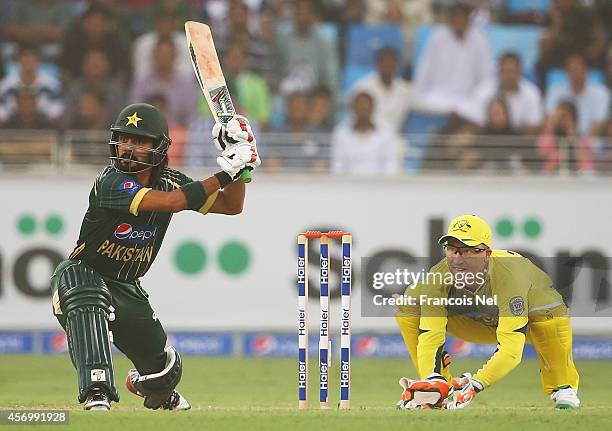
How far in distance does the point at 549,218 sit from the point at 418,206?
1.17m

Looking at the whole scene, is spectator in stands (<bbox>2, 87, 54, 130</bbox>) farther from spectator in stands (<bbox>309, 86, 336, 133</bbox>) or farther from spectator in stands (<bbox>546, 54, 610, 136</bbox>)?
spectator in stands (<bbox>546, 54, 610, 136</bbox>)

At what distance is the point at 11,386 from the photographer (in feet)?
30.2

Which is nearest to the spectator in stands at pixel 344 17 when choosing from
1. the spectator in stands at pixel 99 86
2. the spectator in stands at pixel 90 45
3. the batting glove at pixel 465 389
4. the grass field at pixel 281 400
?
the spectator in stands at pixel 90 45

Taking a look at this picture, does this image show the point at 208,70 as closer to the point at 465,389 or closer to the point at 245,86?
the point at 465,389

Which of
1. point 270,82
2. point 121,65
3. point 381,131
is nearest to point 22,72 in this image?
point 121,65

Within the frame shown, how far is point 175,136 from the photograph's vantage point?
39.5 ft

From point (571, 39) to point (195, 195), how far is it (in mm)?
7898

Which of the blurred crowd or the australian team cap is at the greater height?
the blurred crowd

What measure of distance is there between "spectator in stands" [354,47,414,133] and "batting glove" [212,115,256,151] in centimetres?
652

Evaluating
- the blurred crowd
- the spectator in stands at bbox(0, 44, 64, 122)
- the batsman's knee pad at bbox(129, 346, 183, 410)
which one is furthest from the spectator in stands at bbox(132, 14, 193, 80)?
the batsman's knee pad at bbox(129, 346, 183, 410)

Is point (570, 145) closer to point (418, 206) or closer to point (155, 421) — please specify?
point (418, 206)

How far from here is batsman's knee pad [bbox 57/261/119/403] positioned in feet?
20.5

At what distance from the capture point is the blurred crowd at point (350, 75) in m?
12.3

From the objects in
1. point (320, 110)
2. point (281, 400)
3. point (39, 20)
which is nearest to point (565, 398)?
point (281, 400)
